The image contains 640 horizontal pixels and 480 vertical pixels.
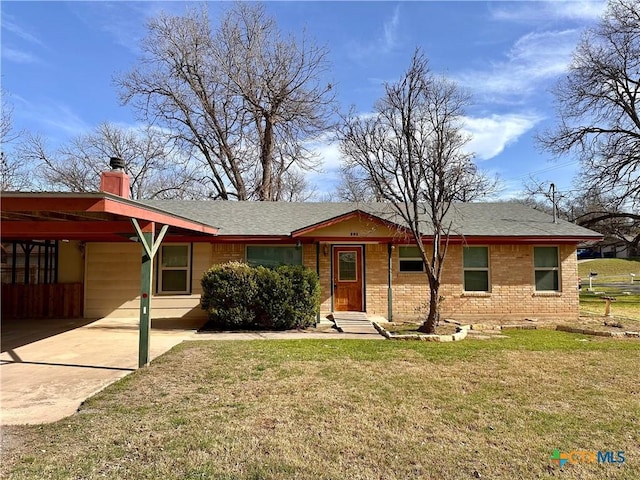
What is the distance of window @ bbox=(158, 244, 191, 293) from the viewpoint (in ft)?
41.5

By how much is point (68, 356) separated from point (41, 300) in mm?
6243

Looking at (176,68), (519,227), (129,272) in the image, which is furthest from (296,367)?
(176,68)

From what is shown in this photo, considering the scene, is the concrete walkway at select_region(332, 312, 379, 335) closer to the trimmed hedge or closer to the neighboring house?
the neighboring house

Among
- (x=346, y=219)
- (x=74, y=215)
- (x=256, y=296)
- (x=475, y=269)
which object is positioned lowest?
(x=256, y=296)

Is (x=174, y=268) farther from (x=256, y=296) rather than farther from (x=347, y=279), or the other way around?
(x=347, y=279)

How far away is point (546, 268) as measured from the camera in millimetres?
13141

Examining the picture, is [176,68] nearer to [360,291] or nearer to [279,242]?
[279,242]

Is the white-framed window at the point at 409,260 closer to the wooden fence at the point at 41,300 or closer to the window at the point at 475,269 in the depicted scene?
the window at the point at 475,269

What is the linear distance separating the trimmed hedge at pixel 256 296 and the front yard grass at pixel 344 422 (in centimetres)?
321

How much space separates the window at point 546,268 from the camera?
1312 cm

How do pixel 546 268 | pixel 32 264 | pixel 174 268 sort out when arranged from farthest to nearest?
pixel 32 264 < pixel 546 268 < pixel 174 268

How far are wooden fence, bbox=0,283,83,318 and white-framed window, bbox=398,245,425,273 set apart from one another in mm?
10090

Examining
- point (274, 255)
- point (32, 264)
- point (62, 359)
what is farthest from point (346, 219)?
point (32, 264)

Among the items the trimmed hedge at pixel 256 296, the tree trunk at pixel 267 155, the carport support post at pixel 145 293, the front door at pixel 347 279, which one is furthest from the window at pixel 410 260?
the tree trunk at pixel 267 155
